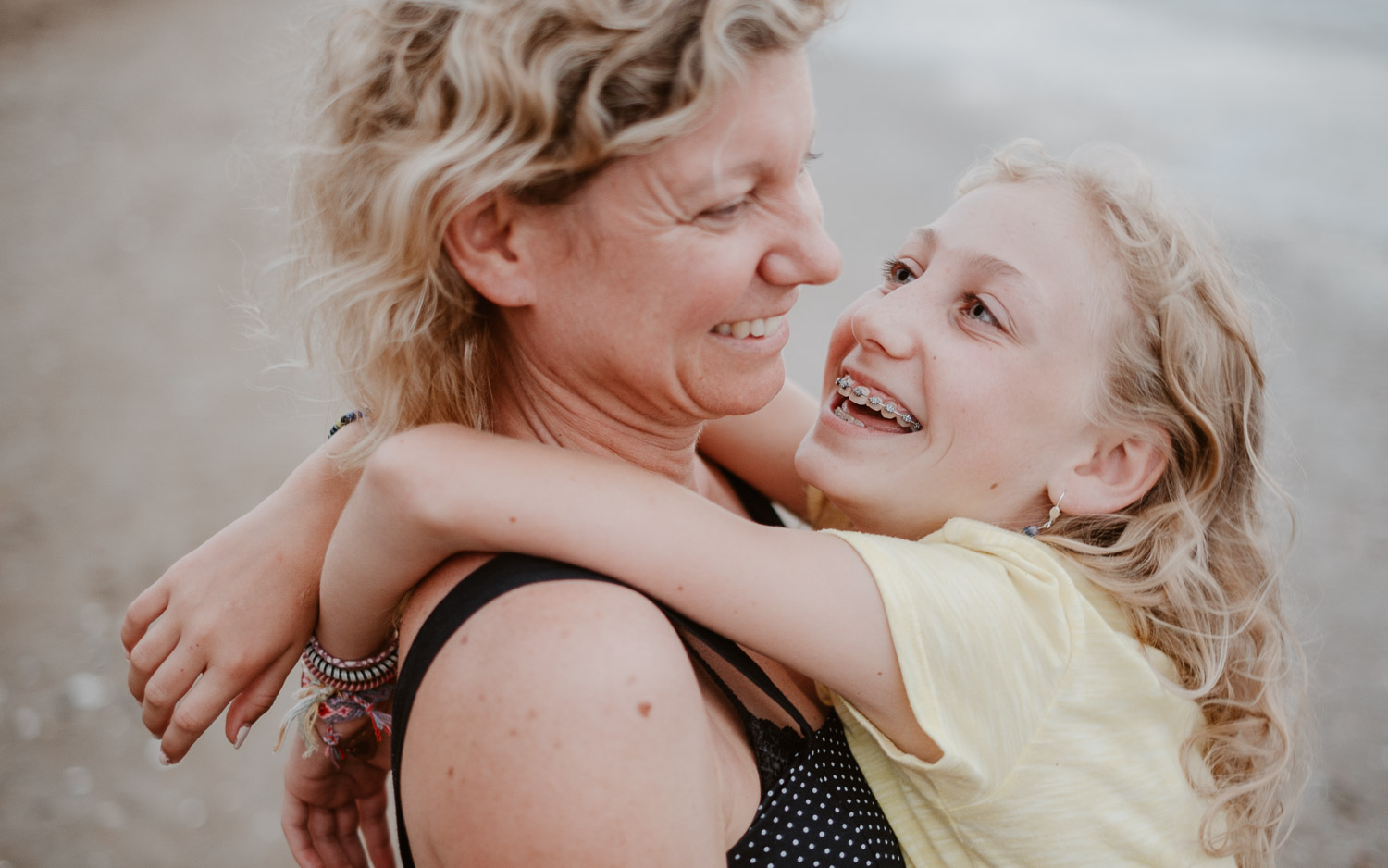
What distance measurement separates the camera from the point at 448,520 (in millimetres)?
1347

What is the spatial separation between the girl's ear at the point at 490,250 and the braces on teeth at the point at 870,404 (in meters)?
0.73

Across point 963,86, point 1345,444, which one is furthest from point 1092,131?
point 1345,444

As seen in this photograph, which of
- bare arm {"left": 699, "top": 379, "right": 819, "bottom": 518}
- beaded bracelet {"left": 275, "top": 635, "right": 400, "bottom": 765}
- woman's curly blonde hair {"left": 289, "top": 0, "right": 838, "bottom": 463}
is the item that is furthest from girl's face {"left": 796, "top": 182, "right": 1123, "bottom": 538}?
beaded bracelet {"left": 275, "top": 635, "right": 400, "bottom": 765}

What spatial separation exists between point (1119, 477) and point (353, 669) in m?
1.50

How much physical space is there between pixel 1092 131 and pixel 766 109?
254 inches

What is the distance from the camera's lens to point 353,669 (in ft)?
5.74

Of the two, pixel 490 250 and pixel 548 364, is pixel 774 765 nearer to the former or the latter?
pixel 548 364

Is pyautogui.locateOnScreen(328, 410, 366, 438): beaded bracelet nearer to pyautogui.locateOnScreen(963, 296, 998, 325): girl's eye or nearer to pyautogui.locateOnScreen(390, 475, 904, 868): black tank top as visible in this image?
pyautogui.locateOnScreen(390, 475, 904, 868): black tank top

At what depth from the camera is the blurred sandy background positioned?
11.3 feet

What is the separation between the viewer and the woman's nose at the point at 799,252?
1.61 m

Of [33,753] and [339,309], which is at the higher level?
[339,309]

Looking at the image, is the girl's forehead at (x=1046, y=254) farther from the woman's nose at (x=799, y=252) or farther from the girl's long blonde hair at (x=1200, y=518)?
the woman's nose at (x=799, y=252)

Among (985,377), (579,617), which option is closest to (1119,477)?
(985,377)

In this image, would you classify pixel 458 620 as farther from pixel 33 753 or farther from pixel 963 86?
pixel 963 86
